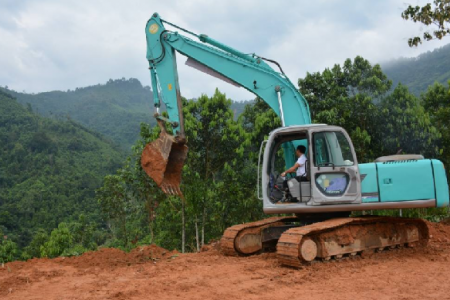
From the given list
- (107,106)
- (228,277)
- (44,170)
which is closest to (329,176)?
(228,277)

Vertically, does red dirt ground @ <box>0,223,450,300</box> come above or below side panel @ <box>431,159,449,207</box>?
below

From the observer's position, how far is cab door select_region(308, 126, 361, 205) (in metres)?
6.90

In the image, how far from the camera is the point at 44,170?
49.6 m

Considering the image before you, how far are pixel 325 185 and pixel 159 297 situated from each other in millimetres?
3440

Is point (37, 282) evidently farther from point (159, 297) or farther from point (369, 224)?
point (369, 224)

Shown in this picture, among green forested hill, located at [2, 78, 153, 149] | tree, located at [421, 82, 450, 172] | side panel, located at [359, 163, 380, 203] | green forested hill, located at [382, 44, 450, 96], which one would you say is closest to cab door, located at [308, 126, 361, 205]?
side panel, located at [359, 163, 380, 203]

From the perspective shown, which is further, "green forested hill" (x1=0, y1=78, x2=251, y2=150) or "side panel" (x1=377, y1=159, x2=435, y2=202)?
"green forested hill" (x1=0, y1=78, x2=251, y2=150)

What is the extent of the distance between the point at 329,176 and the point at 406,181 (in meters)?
1.30

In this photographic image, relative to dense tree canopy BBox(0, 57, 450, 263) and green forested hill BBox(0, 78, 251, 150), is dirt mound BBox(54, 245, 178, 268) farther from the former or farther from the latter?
green forested hill BBox(0, 78, 251, 150)

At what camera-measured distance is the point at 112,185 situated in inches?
804

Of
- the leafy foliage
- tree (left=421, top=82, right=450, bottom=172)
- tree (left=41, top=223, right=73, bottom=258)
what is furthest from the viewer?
tree (left=41, top=223, right=73, bottom=258)

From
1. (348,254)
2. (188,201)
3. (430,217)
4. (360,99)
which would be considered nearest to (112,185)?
(188,201)

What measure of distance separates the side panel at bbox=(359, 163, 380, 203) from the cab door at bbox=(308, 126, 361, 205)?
4.1 inches

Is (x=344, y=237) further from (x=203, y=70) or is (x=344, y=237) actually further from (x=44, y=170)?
(x=44, y=170)
